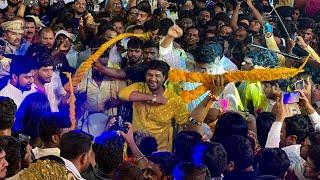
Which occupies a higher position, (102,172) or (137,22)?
(137,22)

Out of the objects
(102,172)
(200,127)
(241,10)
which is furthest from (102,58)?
(241,10)

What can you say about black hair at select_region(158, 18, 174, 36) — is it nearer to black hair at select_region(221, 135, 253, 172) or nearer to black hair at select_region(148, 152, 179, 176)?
black hair at select_region(221, 135, 253, 172)

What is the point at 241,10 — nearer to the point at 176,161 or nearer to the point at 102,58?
the point at 102,58

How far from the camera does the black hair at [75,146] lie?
4.11m

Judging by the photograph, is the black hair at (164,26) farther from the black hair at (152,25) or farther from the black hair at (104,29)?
the black hair at (104,29)

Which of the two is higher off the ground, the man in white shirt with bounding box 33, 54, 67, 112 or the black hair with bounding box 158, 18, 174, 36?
the black hair with bounding box 158, 18, 174, 36

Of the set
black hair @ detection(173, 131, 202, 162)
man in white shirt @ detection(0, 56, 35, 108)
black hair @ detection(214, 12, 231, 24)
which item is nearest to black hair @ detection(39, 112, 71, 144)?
→ black hair @ detection(173, 131, 202, 162)

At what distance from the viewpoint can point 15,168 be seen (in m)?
3.88

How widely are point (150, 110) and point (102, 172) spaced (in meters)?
1.81

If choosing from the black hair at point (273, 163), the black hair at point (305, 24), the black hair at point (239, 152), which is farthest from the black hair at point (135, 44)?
the black hair at point (305, 24)

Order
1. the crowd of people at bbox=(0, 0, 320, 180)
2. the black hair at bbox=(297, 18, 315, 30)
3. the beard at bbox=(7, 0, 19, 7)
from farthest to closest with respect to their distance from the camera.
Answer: the black hair at bbox=(297, 18, 315, 30) → the beard at bbox=(7, 0, 19, 7) → the crowd of people at bbox=(0, 0, 320, 180)

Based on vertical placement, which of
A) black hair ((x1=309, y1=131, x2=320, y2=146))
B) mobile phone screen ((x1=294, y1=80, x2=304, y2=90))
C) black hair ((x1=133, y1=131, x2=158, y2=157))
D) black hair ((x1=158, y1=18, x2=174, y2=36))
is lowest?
black hair ((x1=133, y1=131, x2=158, y2=157))

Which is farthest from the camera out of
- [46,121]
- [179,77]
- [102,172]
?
[179,77]

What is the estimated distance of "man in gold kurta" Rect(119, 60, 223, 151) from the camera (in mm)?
5859
